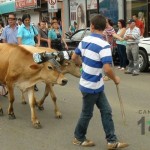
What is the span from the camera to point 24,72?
23.3ft

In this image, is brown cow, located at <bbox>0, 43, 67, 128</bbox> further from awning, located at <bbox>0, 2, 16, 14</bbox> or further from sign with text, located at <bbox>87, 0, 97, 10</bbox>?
awning, located at <bbox>0, 2, 16, 14</bbox>

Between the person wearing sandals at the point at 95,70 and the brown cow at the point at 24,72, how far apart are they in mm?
1140

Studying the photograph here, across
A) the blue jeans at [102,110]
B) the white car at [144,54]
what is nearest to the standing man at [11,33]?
the blue jeans at [102,110]

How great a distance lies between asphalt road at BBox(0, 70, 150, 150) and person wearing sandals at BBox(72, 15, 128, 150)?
1.36ft

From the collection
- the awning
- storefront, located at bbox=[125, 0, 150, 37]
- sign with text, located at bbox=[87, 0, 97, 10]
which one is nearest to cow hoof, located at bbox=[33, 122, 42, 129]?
storefront, located at bbox=[125, 0, 150, 37]

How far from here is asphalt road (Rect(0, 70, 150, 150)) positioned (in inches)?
238

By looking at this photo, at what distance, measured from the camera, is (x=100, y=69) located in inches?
212

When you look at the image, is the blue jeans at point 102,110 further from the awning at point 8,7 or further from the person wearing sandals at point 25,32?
the awning at point 8,7

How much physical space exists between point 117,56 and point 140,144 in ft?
31.7

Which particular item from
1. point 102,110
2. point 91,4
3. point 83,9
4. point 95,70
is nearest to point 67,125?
point 102,110

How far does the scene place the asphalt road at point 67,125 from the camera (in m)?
6.04

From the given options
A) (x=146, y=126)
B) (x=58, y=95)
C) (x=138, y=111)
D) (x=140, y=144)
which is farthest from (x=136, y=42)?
(x=140, y=144)

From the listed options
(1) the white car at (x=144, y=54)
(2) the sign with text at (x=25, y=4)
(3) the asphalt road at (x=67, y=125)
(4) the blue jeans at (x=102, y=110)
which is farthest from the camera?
(2) the sign with text at (x=25, y=4)

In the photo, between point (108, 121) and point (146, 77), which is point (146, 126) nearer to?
point (108, 121)
